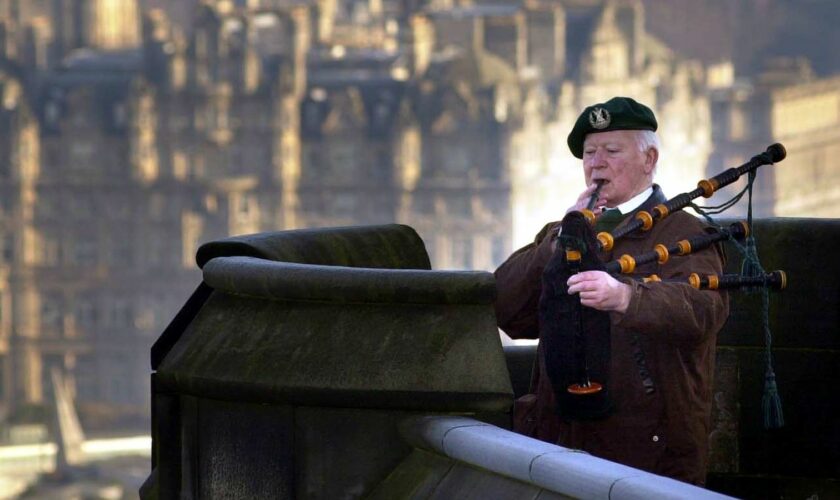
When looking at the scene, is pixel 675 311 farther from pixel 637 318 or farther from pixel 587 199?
pixel 587 199

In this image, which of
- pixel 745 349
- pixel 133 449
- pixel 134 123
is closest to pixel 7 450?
pixel 133 449

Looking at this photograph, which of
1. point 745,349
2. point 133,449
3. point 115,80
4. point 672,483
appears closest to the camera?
point 672,483

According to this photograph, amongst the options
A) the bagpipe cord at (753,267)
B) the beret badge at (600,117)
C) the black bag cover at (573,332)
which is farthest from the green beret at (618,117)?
the black bag cover at (573,332)

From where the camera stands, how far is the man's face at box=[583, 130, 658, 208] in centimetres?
634

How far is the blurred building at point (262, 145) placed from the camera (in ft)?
386

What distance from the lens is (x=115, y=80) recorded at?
124m

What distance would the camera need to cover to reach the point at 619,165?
250 inches

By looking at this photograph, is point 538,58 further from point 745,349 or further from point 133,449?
point 745,349

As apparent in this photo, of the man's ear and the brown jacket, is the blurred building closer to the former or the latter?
the man's ear

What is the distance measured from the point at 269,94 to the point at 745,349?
115457 mm

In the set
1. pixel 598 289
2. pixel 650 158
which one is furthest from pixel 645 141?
pixel 598 289

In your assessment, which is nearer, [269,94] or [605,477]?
[605,477]

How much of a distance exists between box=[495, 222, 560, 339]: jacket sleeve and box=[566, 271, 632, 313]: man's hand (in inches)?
22.7

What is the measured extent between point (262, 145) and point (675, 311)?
387 feet
